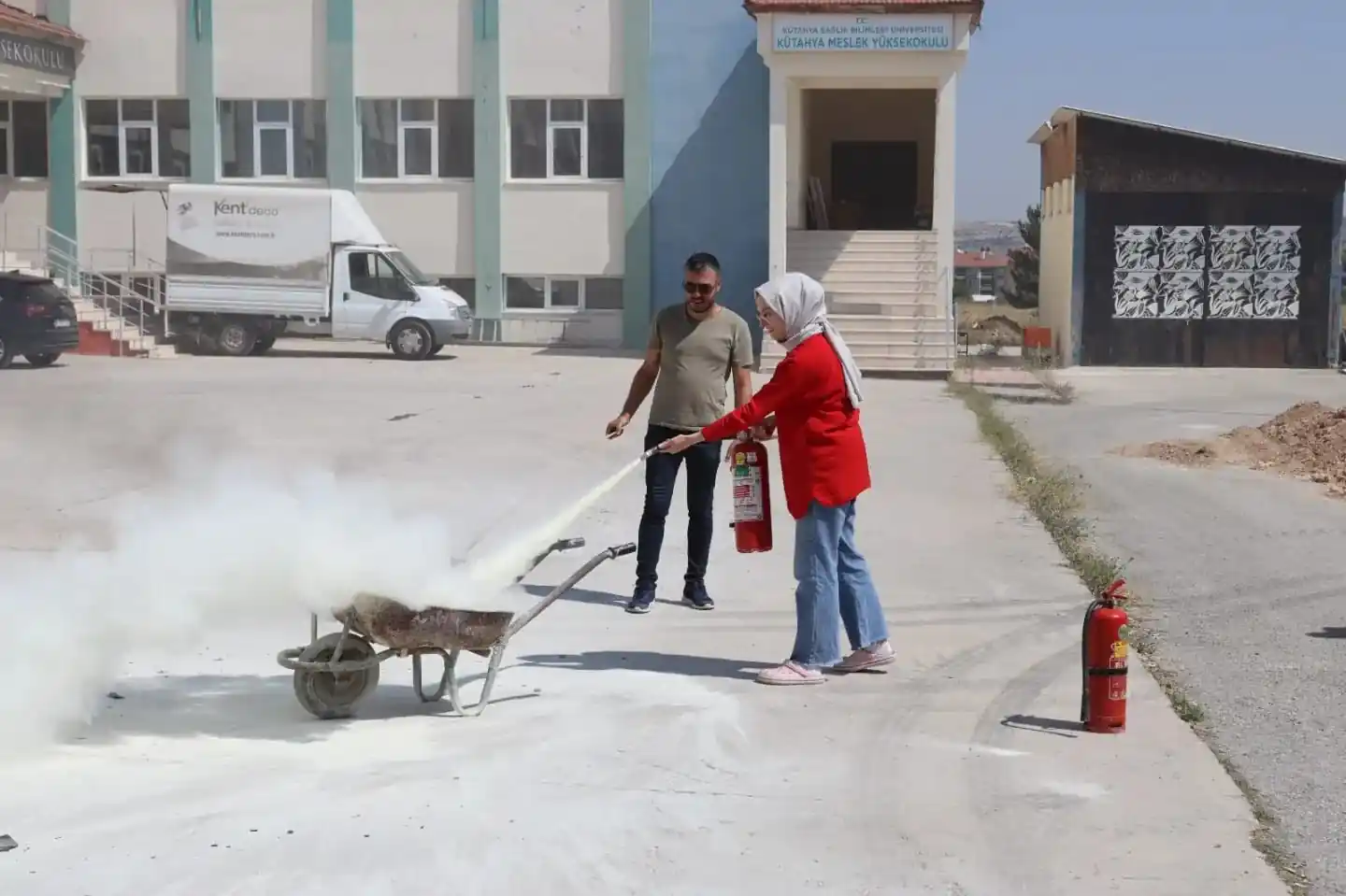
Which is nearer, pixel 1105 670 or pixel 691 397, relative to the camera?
pixel 1105 670

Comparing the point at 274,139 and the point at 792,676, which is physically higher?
the point at 274,139

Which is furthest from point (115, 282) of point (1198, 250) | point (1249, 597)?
point (1249, 597)

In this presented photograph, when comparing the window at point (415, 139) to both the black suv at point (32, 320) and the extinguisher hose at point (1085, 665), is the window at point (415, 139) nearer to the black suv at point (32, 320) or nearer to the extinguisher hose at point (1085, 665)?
the black suv at point (32, 320)

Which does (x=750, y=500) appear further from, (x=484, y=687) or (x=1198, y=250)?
(x=1198, y=250)

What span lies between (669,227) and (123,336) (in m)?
10.6

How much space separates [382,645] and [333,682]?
1.46 feet

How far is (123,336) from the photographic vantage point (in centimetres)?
2914

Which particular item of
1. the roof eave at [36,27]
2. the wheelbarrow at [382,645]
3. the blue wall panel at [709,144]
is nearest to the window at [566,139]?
the blue wall panel at [709,144]

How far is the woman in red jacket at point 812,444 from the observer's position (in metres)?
7.31

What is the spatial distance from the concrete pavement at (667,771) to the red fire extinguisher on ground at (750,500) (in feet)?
2.09

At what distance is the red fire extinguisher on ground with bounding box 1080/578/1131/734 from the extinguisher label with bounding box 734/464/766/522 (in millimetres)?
1687

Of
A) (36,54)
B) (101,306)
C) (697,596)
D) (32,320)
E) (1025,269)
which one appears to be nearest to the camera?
(697,596)

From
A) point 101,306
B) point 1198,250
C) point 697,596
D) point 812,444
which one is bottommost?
point 697,596

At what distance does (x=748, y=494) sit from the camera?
25.5 ft
